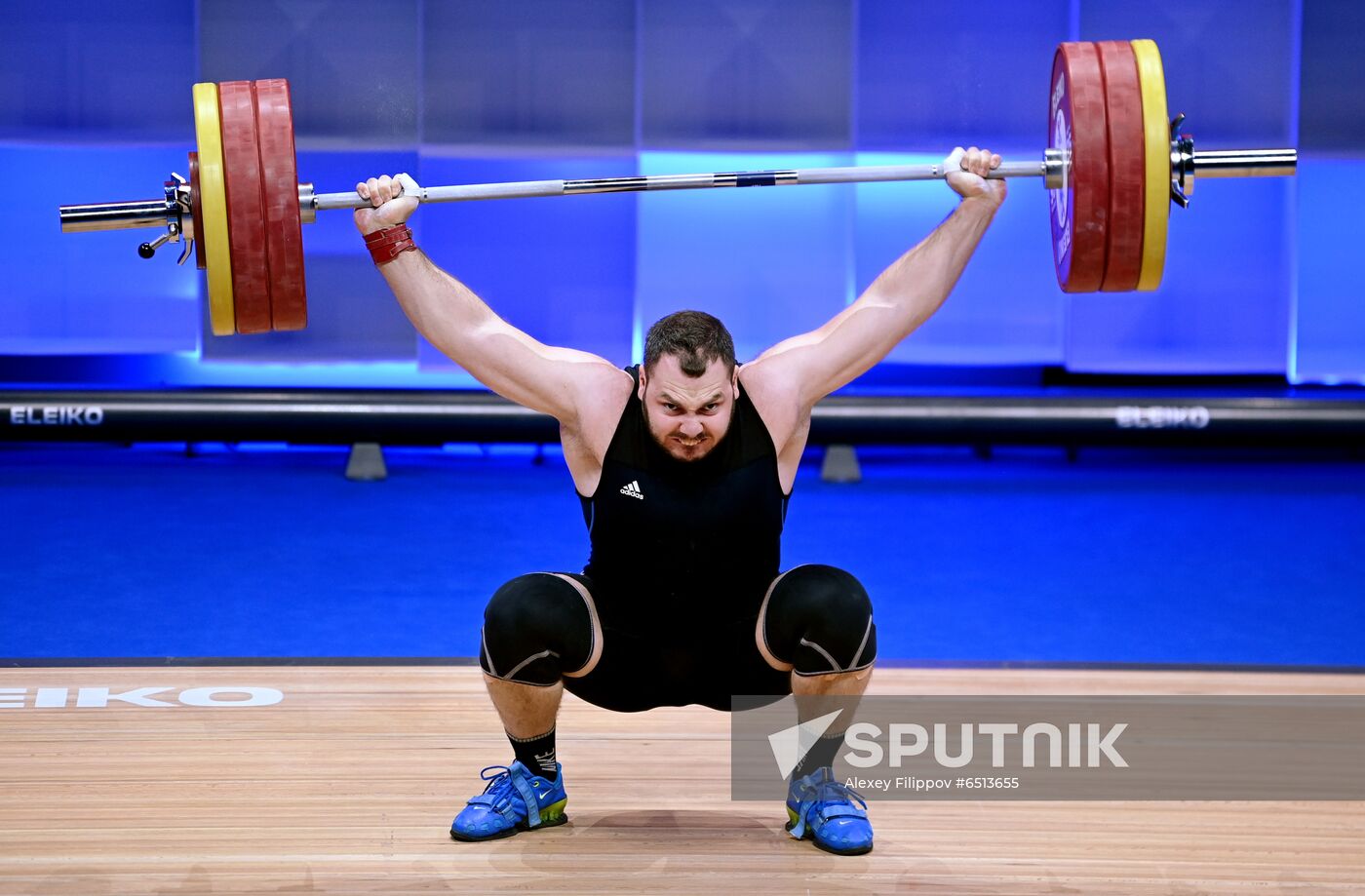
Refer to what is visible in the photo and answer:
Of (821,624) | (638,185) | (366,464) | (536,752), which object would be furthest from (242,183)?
(366,464)

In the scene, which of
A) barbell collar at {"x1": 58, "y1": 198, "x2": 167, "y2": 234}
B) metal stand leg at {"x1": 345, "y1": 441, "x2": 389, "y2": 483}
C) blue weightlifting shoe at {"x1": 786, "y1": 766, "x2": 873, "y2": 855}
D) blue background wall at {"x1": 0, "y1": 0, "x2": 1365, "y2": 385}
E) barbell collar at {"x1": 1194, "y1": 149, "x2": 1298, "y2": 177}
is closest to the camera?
blue weightlifting shoe at {"x1": 786, "y1": 766, "x2": 873, "y2": 855}

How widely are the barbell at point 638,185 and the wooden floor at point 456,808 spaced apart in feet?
2.95

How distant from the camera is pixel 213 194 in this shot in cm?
261

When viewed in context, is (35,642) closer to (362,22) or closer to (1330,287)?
(362,22)

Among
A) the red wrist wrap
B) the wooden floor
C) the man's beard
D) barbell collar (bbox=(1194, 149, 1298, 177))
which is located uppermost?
barbell collar (bbox=(1194, 149, 1298, 177))

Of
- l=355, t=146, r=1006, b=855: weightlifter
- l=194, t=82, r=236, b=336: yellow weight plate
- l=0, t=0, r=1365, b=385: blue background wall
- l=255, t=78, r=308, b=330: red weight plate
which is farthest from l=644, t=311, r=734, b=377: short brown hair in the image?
l=0, t=0, r=1365, b=385: blue background wall

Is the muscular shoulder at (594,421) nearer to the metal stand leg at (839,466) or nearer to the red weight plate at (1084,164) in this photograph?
the red weight plate at (1084,164)

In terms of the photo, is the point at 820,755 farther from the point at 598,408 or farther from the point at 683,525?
the point at 598,408

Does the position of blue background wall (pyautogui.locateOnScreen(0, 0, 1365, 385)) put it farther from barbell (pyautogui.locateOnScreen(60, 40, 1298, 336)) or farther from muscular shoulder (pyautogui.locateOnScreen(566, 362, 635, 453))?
muscular shoulder (pyautogui.locateOnScreen(566, 362, 635, 453))

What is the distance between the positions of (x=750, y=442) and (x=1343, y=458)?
5.82 metres

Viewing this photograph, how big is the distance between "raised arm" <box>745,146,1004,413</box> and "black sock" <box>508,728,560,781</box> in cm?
75

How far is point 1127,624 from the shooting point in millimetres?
4621

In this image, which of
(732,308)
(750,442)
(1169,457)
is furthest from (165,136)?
(750,442)

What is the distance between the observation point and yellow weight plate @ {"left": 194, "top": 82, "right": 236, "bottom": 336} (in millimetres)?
2611
